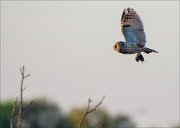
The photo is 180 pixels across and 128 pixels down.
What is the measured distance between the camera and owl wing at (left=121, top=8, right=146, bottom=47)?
12.9m

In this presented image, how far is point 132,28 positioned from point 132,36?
191mm

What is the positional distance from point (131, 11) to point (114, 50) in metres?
1.24

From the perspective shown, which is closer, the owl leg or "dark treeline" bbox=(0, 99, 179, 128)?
the owl leg

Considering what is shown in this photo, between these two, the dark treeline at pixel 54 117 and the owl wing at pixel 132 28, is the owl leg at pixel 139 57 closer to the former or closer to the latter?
the owl wing at pixel 132 28

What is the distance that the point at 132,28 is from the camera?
13203mm

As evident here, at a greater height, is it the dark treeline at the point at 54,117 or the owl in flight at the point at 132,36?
the owl in flight at the point at 132,36

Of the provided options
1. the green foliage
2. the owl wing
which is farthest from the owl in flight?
the green foliage

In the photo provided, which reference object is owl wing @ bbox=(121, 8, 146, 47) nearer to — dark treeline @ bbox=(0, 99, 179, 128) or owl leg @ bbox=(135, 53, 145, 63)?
owl leg @ bbox=(135, 53, 145, 63)

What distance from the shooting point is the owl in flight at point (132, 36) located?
41.0 ft

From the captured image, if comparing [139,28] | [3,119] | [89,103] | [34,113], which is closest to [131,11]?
[139,28]

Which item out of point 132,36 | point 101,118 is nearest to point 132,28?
point 132,36

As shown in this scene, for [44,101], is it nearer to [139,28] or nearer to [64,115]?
[64,115]

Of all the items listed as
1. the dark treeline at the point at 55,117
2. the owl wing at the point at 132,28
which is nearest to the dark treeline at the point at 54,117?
the dark treeline at the point at 55,117

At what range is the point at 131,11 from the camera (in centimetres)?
1347
